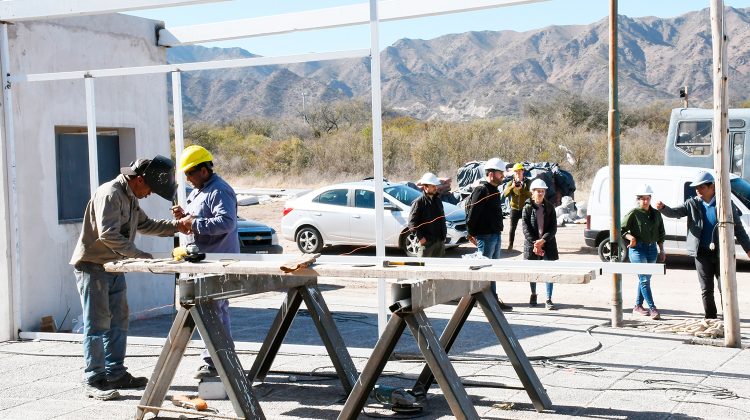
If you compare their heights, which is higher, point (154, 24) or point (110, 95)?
point (154, 24)

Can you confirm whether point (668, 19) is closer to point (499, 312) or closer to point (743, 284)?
point (743, 284)

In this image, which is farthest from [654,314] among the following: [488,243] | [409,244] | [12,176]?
[409,244]

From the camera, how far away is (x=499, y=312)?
792 centimetres

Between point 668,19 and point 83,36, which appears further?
point 668,19

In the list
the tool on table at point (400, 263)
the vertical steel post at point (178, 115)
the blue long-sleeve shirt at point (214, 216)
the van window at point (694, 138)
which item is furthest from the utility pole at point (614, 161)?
the van window at point (694, 138)

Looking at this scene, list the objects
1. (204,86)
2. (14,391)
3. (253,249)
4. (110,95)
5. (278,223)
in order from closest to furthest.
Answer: (14,391) → (110,95) → (253,249) → (278,223) → (204,86)

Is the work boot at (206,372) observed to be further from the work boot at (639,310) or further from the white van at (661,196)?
the white van at (661,196)

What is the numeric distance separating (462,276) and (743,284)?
A: 38.2 feet

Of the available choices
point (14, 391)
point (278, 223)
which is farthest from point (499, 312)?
point (278, 223)

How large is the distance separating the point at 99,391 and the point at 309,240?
43.8ft

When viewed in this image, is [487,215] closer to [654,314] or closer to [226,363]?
[654,314]

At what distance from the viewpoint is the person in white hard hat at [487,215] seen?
13703 mm

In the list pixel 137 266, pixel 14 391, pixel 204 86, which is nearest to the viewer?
pixel 137 266

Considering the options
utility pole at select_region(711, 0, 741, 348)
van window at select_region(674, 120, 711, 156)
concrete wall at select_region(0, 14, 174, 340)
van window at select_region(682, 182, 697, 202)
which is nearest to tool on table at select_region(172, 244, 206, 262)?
concrete wall at select_region(0, 14, 174, 340)
